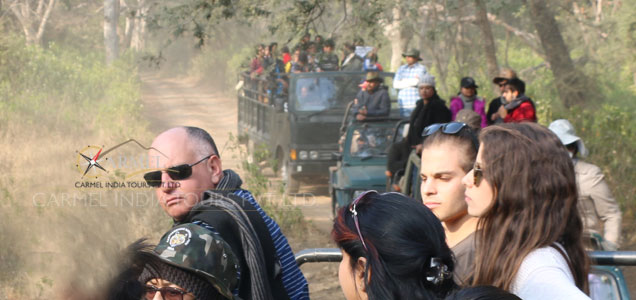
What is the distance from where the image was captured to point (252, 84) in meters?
16.9

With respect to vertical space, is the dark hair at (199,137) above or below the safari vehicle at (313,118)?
below

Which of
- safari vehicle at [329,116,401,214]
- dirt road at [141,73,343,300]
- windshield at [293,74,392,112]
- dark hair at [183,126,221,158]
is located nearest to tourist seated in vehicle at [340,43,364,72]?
windshield at [293,74,392,112]

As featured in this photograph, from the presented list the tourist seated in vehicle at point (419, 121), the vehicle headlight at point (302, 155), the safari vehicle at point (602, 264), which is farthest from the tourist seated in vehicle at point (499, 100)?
the safari vehicle at point (602, 264)

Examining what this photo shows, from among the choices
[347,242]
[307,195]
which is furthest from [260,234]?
[307,195]

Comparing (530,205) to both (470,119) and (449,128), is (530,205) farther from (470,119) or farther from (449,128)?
(470,119)

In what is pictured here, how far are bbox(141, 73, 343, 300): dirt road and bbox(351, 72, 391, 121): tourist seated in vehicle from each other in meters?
1.71

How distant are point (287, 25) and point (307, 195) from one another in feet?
10.9

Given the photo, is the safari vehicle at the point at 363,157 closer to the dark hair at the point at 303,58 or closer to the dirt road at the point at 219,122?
the dirt road at the point at 219,122

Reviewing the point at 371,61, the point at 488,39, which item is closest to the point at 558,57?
the point at 488,39

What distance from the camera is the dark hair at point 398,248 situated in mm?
2023

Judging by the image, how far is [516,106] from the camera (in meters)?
8.03

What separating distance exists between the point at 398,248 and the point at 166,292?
0.65 metres

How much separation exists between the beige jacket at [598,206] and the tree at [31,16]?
3394 cm

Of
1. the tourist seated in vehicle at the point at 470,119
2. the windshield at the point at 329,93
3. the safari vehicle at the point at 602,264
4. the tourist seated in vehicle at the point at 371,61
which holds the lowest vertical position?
the safari vehicle at the point at 602,264
